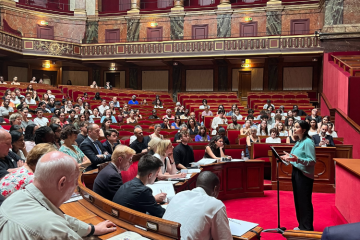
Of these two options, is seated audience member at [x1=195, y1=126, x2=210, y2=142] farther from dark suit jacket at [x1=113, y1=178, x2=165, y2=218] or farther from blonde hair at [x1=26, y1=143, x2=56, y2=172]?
blonde hair at [x1=26, y1=143, x2=56, y2=172]

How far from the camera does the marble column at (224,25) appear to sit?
52.3 ft

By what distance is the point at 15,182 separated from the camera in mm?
2010

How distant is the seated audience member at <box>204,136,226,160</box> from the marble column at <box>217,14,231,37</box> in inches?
456

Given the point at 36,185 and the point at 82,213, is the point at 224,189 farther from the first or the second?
the point at 36,185

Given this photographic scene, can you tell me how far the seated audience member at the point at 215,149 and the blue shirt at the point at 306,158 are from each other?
6.29 ft

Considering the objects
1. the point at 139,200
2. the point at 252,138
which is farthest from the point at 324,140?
the point at 139,200

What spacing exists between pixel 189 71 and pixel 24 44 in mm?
7920

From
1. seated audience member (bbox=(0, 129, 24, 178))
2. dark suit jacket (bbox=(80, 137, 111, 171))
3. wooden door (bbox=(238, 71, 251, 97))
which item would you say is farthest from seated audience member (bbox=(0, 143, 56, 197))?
wooden door (bbox=(238, 71, 251, 97))

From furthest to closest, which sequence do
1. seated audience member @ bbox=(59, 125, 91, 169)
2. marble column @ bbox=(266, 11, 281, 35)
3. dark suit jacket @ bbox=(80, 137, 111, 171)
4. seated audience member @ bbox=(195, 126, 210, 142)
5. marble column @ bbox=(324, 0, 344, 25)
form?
marble column @ bbox=(266, 11, 281, 35)
marble column @ bbox=(324, 0, 344, 25)
seated audience member @ bbox=(195, 126, 210, 142)
dark suit jacket @ bbox=(80, 137, 111, 171)
seated audience member @ bbox=(59, 125, 91, 169)

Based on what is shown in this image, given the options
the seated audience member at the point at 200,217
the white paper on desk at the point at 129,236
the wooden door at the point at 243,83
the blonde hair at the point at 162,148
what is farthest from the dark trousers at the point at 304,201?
the wooden door at the point at 243,83

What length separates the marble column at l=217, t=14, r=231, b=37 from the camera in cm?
1595

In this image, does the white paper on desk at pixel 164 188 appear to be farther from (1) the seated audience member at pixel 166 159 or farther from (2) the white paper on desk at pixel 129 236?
(2) the white paper on desk at pixel 129 236

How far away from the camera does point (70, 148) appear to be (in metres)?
3.74

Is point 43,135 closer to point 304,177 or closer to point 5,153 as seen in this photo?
point 5,153
